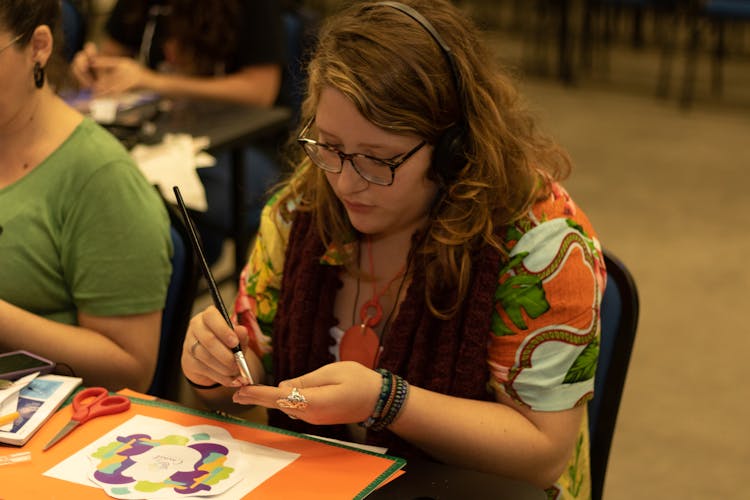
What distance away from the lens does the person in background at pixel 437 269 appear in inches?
53.3

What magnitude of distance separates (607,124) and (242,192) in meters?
3.62

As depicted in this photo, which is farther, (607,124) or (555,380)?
(607,124)

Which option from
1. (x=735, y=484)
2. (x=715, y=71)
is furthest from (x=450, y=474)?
(x=715, y=71)

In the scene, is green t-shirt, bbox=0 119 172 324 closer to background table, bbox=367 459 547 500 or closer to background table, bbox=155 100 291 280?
background table, bbox=367 459 547 500

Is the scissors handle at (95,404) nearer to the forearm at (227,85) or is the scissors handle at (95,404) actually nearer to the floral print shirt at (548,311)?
the floral print shirt at (548,311)

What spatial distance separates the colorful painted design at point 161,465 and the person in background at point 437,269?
0.10 m

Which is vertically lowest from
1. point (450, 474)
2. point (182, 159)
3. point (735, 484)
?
point (735, 484)

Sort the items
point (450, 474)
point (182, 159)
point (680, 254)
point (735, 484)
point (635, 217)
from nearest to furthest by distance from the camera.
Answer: point (450, 474) < point (182, 159) < point (735, 484) < point (680, 254) < point (635, 217)

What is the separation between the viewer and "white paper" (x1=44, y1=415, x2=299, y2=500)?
1.21 metres

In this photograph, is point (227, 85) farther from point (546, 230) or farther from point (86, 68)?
point (546, 230)

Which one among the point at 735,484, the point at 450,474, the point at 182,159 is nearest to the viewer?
the point at 450,474

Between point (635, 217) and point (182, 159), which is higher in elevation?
point (182, 159)

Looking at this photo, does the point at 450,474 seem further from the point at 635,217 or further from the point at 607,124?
the point at 607,124

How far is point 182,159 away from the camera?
8.29 feet
